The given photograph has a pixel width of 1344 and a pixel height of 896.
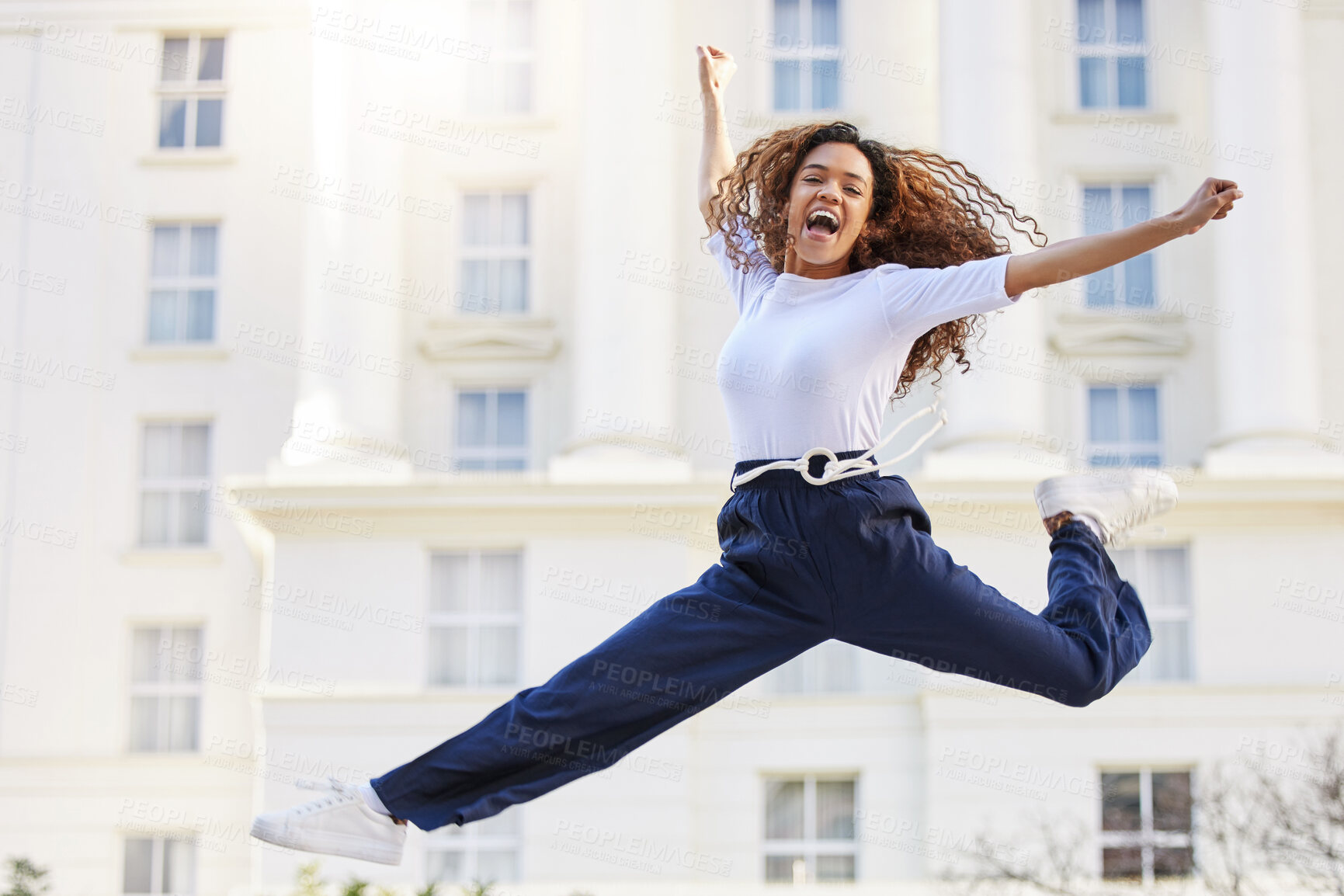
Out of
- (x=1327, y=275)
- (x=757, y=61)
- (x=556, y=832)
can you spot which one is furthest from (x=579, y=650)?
(x=1327, y=275)

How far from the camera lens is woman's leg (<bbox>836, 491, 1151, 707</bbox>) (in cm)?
534

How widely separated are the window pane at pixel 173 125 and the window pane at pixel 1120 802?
738 inches

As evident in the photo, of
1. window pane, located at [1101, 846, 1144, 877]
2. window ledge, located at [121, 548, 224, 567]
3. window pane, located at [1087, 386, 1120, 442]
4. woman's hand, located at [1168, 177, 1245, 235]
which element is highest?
window pane, located at [1087, 386, 1120, 442]

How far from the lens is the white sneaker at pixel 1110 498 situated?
6.24 metres

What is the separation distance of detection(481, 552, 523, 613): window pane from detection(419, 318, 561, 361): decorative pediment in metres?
3.79

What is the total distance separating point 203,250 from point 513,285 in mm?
5706

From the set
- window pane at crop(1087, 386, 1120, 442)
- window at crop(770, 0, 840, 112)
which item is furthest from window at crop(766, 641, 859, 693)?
window at crop(770, 0, 840, 112)

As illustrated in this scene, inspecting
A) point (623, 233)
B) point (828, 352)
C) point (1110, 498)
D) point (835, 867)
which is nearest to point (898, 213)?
point (828, 352)

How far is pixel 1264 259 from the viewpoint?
27547mm

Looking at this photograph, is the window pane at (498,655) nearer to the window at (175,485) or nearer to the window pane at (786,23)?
the window at (175,485)

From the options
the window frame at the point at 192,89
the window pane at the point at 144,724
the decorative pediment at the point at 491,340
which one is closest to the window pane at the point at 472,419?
the decorative pediment at the point at 491,340

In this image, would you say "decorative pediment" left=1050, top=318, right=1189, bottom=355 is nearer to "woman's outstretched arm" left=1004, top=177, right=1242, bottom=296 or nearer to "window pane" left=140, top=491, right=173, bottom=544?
"window pane" left=140, top=491, right=173, bottom=544

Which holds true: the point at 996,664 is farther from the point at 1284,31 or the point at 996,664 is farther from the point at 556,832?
Answer: the point at 1284,31

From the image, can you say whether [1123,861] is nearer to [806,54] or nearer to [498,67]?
[806,54]
